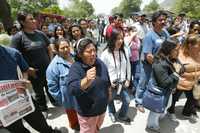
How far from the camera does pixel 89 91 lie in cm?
280

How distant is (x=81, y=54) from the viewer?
2.70 m

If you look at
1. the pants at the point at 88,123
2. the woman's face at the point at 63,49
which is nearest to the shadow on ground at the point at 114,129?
the pants at the point at 88,123

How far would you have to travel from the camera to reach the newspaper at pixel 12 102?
2.46m

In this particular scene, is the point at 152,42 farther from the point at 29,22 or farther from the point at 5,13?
the point at 5,13

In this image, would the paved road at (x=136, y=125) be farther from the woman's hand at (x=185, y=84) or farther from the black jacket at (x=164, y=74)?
the black jacket at (x=164, y=74)

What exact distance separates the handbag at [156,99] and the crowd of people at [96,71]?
0.08ft

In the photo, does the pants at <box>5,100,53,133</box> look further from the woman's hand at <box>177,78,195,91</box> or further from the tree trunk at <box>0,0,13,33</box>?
the tree trunk at <box>0,0,13,33</box>

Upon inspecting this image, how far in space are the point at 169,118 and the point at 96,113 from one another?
72.7 inches

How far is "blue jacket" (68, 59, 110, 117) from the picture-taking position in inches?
105

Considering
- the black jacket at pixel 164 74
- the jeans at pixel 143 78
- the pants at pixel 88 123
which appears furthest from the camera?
the jeans at pixel 143 78

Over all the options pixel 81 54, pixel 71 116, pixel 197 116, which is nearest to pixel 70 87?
pixel 81 54

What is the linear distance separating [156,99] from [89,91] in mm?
1199

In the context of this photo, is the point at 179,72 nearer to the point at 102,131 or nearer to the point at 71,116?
the point at 102,131

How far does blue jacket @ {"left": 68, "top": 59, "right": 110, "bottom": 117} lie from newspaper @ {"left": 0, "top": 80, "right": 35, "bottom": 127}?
1.73ft
